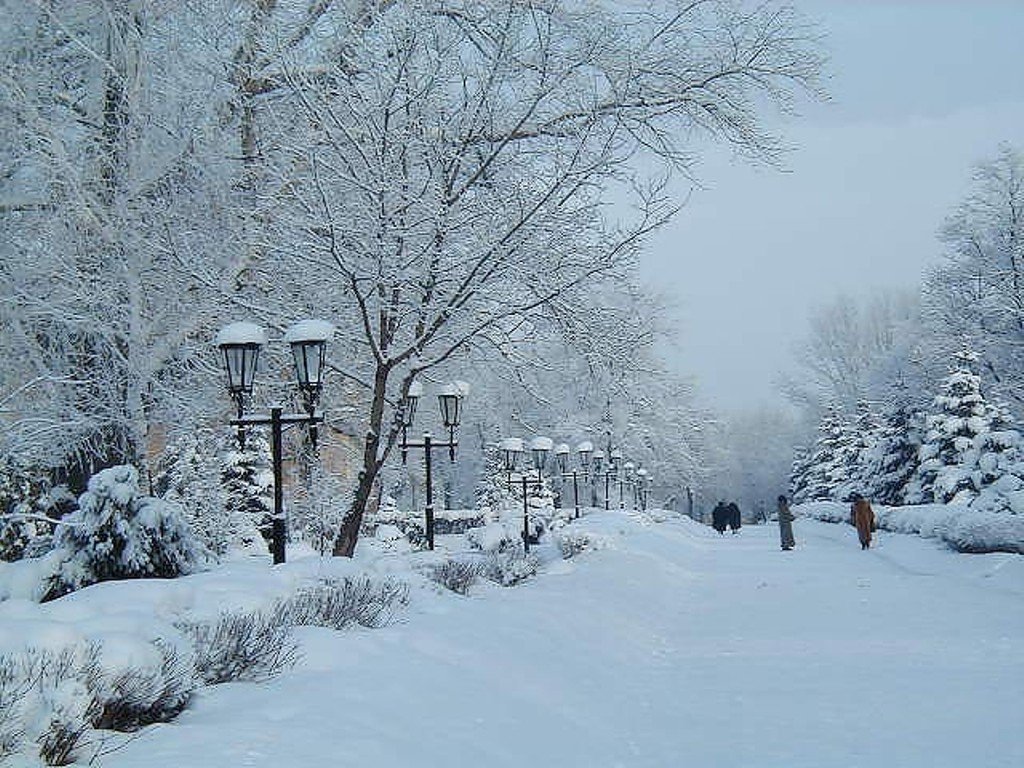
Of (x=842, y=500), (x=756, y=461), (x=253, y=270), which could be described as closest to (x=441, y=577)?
(x=253, y=270)

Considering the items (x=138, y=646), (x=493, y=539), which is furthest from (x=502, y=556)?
(x=138, y=646)

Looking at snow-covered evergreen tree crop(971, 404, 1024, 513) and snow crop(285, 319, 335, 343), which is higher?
snow crop(285, 319, 335, 343)

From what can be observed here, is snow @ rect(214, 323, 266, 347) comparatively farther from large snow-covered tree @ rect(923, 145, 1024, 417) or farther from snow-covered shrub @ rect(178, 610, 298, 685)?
large snow-covered tree @ rect(923, 145, 1024, 417)

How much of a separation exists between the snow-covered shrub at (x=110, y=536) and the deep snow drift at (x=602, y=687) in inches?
28.1

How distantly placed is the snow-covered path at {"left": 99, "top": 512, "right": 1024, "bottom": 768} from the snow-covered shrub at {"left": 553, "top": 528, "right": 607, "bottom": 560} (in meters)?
6.51

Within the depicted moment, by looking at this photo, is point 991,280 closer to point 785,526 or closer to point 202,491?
point 785,526

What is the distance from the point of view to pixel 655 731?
703cm

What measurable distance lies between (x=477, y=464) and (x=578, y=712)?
60731 mm

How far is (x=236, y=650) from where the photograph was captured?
20.1 feet

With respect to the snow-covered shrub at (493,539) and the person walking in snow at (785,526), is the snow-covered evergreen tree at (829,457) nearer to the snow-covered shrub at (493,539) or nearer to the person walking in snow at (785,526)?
the person walking in snow at (785,526)

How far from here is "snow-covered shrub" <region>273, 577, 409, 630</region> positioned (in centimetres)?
777

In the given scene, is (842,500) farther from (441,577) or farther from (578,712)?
(578,712)

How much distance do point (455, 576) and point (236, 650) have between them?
5.92 meters

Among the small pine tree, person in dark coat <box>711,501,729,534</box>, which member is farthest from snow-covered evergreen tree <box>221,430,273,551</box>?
person in dark coat <box>711,501,729,534</box>
